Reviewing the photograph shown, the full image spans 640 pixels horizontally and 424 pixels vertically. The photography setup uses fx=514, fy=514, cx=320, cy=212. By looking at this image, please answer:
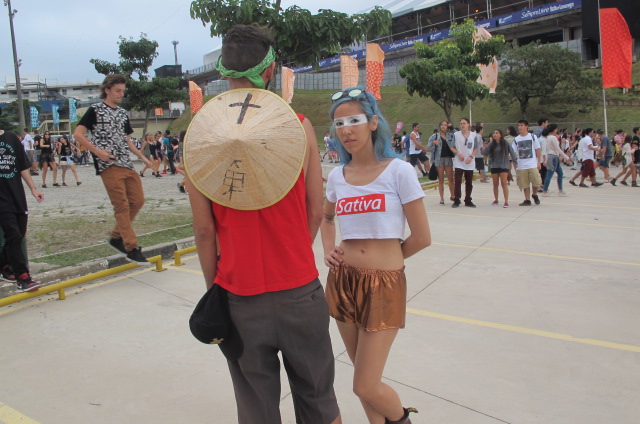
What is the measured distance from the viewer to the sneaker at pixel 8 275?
16.9ft

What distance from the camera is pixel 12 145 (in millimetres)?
4895

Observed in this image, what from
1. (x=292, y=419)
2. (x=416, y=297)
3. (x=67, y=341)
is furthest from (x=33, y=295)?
(x=416, y=297)

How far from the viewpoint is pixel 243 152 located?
181 cm

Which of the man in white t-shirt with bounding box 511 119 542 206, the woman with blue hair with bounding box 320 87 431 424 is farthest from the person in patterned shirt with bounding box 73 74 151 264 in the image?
the man in white t-shirt with bounding box 511 119 542 206

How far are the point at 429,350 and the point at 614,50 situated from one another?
14648 millimetres

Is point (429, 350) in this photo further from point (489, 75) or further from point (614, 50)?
point (489, 75)

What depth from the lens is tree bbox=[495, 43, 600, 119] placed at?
109ft

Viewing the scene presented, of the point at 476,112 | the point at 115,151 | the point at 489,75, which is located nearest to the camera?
the point at 115,151

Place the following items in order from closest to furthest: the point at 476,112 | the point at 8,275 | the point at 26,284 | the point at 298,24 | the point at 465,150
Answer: the point at 26,284
the point at 8,275
the point at 298,24
the point at 465,150
the point at 476,112

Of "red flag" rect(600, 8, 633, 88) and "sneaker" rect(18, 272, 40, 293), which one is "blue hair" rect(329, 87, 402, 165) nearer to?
"sneaker" rect(18, 272, 40, 293)

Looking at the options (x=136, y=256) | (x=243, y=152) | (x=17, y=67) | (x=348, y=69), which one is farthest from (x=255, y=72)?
(x=17, y=67)

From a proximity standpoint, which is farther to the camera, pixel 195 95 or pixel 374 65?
pixel 195 95

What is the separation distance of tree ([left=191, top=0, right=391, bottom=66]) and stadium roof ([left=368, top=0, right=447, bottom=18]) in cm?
5582

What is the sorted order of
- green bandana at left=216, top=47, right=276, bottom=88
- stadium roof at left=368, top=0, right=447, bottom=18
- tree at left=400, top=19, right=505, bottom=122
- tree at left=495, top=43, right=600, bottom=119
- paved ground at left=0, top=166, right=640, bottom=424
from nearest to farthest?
1. green bandana at left=216, top=47, right=276, bottom=88
2. paved ground at left=0, top=166, right=640, bottom=424
3. tree at left=400, top=19, right=505, bottom=122
4. tree at left=495, top=43, right=600, bottom=119
5. stadium roof at left=368, top=0, right=447, bottom=18
